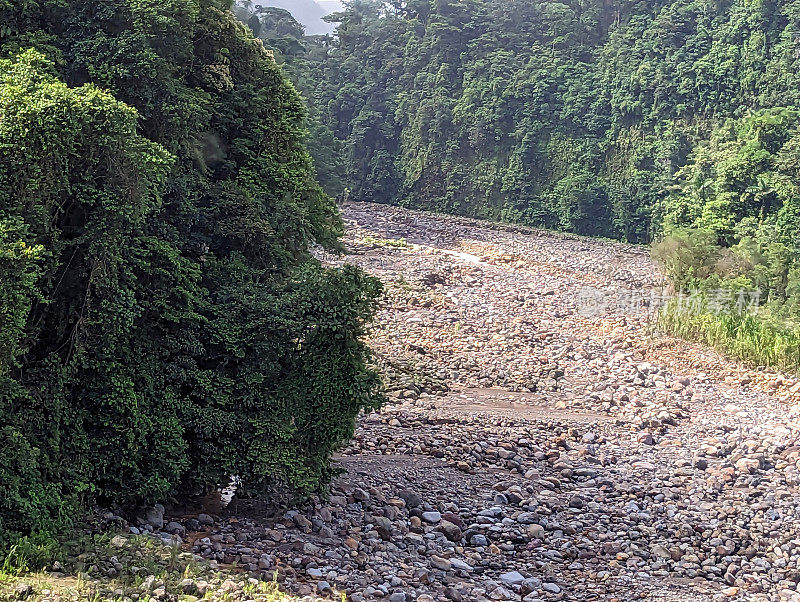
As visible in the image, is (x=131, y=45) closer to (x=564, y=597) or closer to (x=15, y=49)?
(x=15, y=49)

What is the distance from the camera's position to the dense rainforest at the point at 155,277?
206 inches

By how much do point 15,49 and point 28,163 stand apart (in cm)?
143

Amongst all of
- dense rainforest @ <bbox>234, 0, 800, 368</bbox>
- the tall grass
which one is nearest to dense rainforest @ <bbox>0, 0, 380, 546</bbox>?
the tall grass

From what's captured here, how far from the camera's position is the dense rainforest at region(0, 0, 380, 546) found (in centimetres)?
524

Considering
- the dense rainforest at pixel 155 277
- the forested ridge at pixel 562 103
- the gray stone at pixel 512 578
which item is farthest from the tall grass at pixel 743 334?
the forested ridge at pixel 562 103

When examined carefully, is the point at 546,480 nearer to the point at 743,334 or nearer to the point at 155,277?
the point at 155,277

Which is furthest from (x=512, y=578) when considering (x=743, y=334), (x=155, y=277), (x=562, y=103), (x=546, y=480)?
(x=562, y=103)

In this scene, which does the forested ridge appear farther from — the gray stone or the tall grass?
the gray stone

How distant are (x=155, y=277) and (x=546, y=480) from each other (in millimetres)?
4384

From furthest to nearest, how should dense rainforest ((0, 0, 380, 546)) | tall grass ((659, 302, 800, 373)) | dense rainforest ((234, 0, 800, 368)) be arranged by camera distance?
dense rainforest ((234, 0, 800, 368)) → tall grass ((659, 302, 800, 373)) → dense rainforest ((0, 0, 380, 546))

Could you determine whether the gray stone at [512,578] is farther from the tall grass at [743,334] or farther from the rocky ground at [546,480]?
the tall grass at [743,334]

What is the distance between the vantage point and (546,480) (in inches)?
332

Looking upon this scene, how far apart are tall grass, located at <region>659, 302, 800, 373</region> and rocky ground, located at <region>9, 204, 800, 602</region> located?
11.3 inches

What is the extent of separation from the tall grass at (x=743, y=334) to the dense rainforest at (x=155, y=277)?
7658mm
